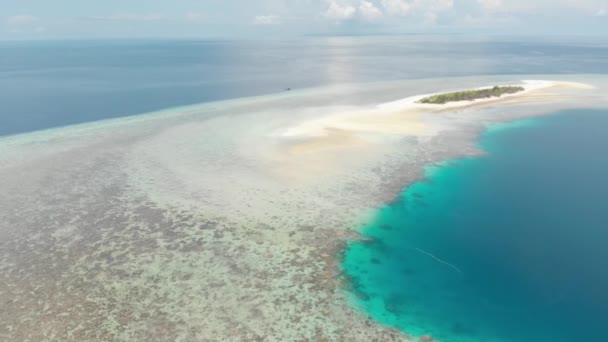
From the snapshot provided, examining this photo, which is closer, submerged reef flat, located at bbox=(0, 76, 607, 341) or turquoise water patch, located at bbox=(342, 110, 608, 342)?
turquoise water patch, located at bbox=(342, 110, 608, 342)

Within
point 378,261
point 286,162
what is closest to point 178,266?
point 378,261

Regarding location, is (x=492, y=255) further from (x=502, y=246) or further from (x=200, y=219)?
(x=200, y=219)

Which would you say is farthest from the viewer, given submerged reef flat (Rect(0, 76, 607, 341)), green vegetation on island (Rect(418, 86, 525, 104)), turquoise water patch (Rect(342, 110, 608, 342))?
green vegetation on island (Rect(418, 86, 525, 104))

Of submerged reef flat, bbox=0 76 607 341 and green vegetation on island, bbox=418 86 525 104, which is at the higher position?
green vegetation on island, bbox=418 86 525 104

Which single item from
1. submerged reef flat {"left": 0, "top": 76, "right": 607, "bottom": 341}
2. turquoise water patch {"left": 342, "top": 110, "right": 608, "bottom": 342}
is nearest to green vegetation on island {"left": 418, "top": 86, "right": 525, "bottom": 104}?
submerged reef flat {"left": 0, "top": 76, "right": 607, "bottom": 341}

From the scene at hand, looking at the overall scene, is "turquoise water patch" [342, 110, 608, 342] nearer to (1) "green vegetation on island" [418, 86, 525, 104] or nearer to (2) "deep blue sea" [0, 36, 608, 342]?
(2) "deep blue sea" [0, 36, 608, 342]

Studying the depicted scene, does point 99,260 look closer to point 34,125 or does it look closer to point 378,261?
point 378,261
